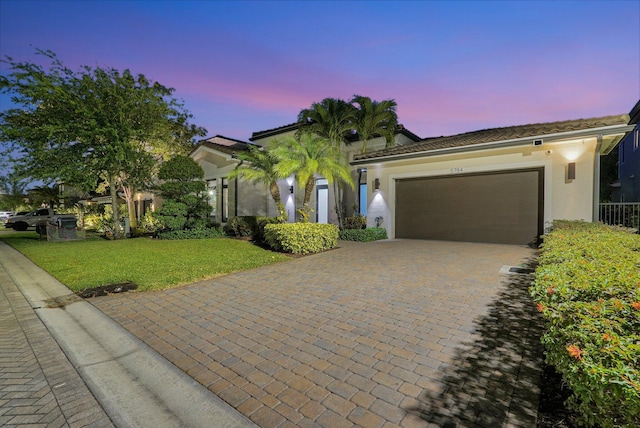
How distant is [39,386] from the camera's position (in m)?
2.81

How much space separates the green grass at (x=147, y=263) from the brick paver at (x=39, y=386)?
2.21m

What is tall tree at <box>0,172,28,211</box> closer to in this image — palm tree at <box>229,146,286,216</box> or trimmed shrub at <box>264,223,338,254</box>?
palm tree at <box>229,146,286,216</box>

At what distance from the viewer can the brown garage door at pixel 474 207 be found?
10.5 meters

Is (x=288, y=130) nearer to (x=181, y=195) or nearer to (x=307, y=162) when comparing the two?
(x=181, y=195)

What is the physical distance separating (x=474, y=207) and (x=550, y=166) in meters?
2.71

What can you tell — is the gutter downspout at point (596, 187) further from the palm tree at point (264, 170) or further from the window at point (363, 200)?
the palm tree at point (264, 170)

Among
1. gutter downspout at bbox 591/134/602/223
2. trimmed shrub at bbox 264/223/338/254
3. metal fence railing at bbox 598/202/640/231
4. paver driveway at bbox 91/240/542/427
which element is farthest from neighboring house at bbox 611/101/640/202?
paver driveway at bbox 91/240/542/427

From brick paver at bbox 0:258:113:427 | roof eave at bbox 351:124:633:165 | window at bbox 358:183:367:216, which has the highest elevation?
roof eave at bbox 351:124:633:165

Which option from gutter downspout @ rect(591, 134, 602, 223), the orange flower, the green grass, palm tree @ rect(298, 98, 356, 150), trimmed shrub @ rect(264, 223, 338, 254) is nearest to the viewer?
the orange flower

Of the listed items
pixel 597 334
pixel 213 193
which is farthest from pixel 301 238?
pixel 213 193

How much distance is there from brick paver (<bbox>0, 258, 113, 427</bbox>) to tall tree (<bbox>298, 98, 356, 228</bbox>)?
41.1ft

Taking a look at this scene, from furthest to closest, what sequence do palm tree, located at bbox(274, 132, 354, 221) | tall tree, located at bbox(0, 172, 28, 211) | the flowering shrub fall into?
tall tree, located at bbox(0, 172, 28, 211) < palm tree, located at bbox(274, 132, 354, 221) < the flowering shrub

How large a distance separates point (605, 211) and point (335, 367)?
12941mm

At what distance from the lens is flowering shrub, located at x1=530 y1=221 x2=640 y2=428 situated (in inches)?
59.0
